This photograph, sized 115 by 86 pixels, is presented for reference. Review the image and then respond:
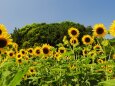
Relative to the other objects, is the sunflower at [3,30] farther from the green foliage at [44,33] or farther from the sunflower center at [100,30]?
the green foliage at [44,33]

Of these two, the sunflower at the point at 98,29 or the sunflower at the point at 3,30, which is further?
the sunflower at the point at 98,29

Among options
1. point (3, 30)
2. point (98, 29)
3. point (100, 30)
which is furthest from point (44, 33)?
point (3, 30)

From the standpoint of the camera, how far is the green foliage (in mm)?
28531

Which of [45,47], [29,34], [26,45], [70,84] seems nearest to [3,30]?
[70,84]

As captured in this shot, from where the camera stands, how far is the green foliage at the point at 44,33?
28.5 m

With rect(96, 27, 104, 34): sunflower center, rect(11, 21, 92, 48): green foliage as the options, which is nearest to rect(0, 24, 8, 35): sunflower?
rect(96, 27, 104, 34): sunflower center

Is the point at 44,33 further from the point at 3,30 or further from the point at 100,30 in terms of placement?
the point at 3,30

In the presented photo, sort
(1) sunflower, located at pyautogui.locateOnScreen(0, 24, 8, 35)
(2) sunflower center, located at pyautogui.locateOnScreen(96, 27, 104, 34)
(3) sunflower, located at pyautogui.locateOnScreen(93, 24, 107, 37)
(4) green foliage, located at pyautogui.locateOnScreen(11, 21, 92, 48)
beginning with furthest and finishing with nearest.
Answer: (4) green foliage, located at pyautogui.locateOnScreen(11, 21, 92, 48), (3) sunflower, located at pyautogui.locateOnScreen(93, 24, 107, 37), (2) sunflower center, located at pyautogui.locateOnScreen(96, 27, 104, 34), (1) sunflower, located at pyautogui.locateOnScreen(0, 24, 8, 35)

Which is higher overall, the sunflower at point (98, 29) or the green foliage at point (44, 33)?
the green foliage at point (44, 33)

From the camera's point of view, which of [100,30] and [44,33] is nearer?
[100,30]

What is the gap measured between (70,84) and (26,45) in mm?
20915

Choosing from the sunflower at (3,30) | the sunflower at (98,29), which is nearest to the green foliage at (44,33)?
the sunflower at (98,29)

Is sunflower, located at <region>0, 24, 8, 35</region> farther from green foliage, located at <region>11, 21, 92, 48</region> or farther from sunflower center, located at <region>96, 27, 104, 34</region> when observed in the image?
green foliage, located at <region>11, 21, 92, 48</region>

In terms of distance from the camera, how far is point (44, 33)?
97.6 feet
